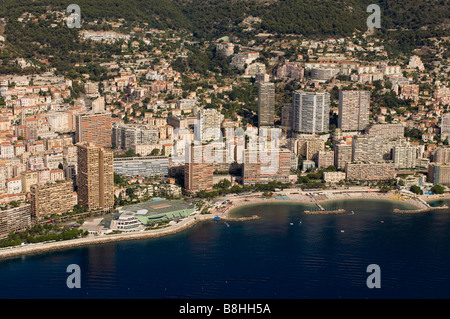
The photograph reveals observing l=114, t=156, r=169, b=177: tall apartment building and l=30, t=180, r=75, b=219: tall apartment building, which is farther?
l=114, t=156, r=169, b=177: tall apartment building

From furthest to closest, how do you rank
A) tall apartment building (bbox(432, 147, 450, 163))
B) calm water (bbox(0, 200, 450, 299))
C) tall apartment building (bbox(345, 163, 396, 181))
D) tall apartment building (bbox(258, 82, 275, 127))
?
tall apartment building (bbox(258, 82, 275, 127)), tall apartment building (bbox(432, 147, 450, 163)), tall apartment building (bbox(345, 163, 396, 181)), calm water (bbox(0, 200, 450, 299))

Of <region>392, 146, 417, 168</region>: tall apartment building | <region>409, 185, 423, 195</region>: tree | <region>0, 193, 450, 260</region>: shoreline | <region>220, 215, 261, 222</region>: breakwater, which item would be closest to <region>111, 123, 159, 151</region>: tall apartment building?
<region>0, 193, 450, 260</region>: shoreline

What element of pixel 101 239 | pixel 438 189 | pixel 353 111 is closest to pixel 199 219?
pixel 101 239

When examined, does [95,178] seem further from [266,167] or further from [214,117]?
[214,117]

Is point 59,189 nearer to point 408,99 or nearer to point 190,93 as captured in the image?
point 190,93

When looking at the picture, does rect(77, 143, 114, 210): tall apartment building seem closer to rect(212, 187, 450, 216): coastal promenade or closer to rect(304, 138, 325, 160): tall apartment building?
rect(212, 187, 450, 216): coastal promenade

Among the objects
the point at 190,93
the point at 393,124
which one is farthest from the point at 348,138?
the point at 190,93

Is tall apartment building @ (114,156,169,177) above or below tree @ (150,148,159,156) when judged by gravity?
below

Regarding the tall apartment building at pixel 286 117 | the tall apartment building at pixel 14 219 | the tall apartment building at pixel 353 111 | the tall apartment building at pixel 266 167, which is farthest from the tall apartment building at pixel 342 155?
the tall apartment building at pixel 14 219
